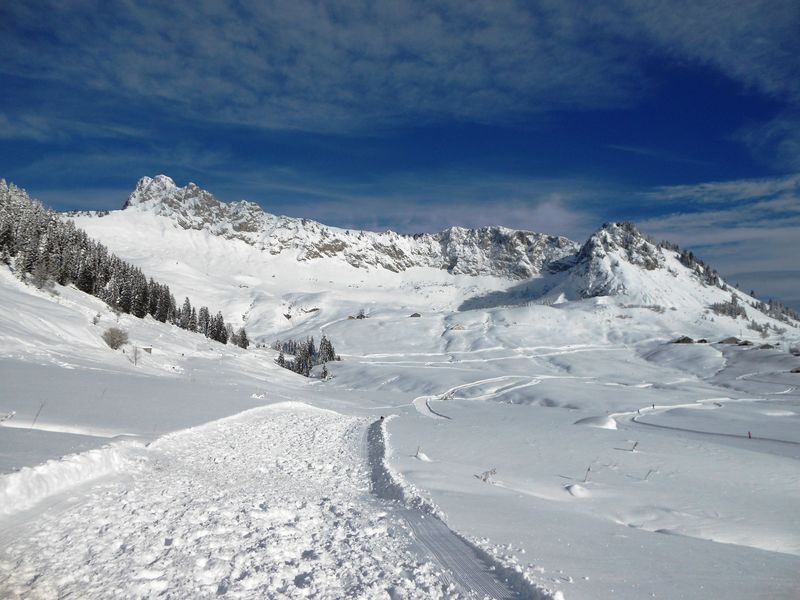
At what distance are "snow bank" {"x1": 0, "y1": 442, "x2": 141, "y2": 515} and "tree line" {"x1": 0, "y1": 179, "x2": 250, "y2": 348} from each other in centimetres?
4617

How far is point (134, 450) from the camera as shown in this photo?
9711 mm

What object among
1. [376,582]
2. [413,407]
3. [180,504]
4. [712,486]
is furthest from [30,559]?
[413,407]

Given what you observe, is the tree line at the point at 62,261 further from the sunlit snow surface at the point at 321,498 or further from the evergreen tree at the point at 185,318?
the sunlit snow surface at the point at 321,498

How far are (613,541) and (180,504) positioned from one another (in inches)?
272

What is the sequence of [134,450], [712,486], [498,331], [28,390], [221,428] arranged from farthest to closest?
[498,331] < [221,428] < [28,390] < [712,486] < [134,450]

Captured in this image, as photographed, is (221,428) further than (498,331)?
No

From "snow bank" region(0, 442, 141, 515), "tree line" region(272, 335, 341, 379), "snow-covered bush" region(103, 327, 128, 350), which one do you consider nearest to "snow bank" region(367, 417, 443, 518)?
"snow bank" region(0, 442, 141, 515)

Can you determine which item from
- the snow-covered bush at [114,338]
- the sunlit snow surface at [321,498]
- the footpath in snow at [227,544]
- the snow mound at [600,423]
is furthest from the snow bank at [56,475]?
the snow-covered bush at [114,338]

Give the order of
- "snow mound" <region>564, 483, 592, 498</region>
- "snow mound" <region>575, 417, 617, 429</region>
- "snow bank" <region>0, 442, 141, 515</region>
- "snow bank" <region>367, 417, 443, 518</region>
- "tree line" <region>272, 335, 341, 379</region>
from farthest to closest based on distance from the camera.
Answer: "tree line" <region>272, 335, 341, 379</region>, "snow mound" <region>575, 417, 617, 429</region>, "snow mound" <region>564, 483, 592, 498</region>, "snow bank" <region>367, 417, 443, 518</region>, "snow bank" <region>0, 442, 141, 515</region>

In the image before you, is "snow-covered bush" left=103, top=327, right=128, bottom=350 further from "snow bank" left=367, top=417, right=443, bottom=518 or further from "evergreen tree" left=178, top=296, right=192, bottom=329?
"evergreen tree" left=178, top=296, right=192, bottom=329

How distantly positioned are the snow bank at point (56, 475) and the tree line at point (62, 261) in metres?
46.2

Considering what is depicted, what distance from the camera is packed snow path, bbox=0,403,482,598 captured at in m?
4.75

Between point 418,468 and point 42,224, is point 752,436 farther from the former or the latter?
point 42,224

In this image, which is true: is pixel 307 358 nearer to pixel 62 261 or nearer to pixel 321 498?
pixel 62 261
